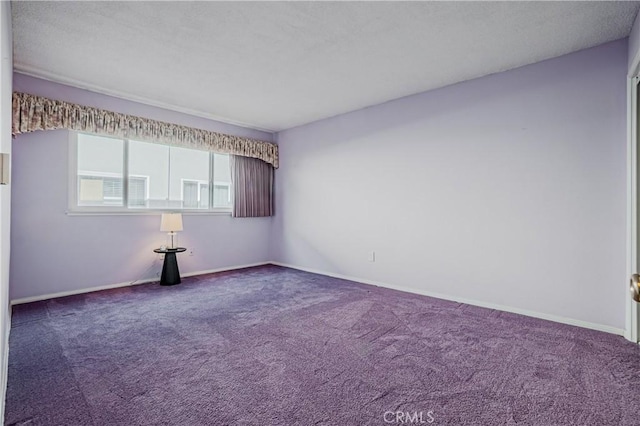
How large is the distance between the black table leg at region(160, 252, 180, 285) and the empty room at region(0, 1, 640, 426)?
0.09ft

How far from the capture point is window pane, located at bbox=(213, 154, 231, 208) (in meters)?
5.29

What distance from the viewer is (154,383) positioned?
6.35 ft

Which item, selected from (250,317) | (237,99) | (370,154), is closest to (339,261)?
(370,154)

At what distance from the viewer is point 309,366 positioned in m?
2.14

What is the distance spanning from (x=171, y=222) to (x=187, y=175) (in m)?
0.93

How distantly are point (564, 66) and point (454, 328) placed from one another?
2597mm

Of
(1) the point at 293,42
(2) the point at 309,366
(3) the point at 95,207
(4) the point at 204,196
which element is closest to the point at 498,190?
(1) the point at 293,42

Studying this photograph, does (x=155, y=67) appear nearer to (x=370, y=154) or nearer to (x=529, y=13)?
(x=370, y=154)

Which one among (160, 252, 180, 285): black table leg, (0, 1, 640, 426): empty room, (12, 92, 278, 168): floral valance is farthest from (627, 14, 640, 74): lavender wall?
(160, 252, 180, 285): black table leg

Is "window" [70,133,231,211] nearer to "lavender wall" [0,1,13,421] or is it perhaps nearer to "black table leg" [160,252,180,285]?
"black table leg" [160,252,180,285]

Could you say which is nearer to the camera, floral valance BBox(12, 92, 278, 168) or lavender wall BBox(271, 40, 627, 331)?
lavender wall BBox(271, 40, 627, 331)

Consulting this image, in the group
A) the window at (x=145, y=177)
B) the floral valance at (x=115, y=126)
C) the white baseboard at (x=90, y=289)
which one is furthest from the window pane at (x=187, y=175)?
the white baseboard at (x=90, y=289)
